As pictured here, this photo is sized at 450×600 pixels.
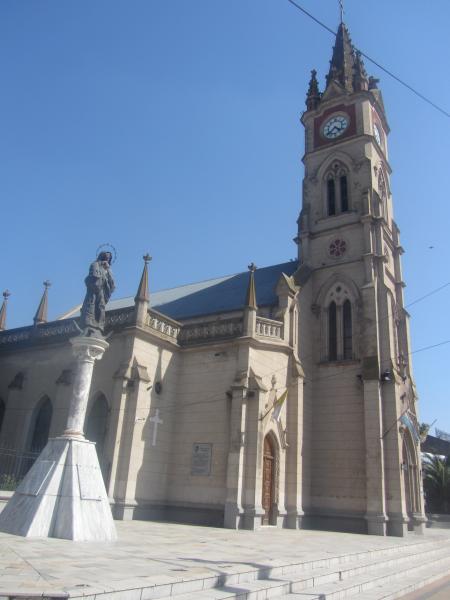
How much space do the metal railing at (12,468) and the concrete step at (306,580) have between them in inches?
474

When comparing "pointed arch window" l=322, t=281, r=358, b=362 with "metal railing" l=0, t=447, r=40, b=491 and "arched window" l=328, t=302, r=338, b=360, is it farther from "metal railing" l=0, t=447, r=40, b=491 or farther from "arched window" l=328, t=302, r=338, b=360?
"metal railing" l=0, t=447, r=40, b=491

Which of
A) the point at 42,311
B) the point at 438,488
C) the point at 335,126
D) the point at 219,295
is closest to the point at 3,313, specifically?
the point at 42,311

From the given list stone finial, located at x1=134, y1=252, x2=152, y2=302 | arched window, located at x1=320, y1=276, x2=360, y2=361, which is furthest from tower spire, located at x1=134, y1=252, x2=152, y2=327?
arched window, located at x1=320, y1=276, x2=360, y2=361

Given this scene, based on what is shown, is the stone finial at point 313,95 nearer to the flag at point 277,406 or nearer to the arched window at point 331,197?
the arched window at point 331,197

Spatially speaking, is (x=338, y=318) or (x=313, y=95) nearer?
(x=338, y=318)

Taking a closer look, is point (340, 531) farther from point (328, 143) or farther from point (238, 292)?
point (328, 143)

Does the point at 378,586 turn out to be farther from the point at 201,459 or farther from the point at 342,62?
the point at 342,62

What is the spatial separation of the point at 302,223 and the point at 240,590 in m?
25.4

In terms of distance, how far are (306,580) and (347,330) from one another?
1873 cm

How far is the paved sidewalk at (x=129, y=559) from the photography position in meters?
6.49

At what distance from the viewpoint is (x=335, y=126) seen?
33094mm

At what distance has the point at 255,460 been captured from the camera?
1970 cm

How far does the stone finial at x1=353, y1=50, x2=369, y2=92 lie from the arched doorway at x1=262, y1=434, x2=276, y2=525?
2459 centimetres

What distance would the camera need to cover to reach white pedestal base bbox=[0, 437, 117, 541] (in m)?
11.1
